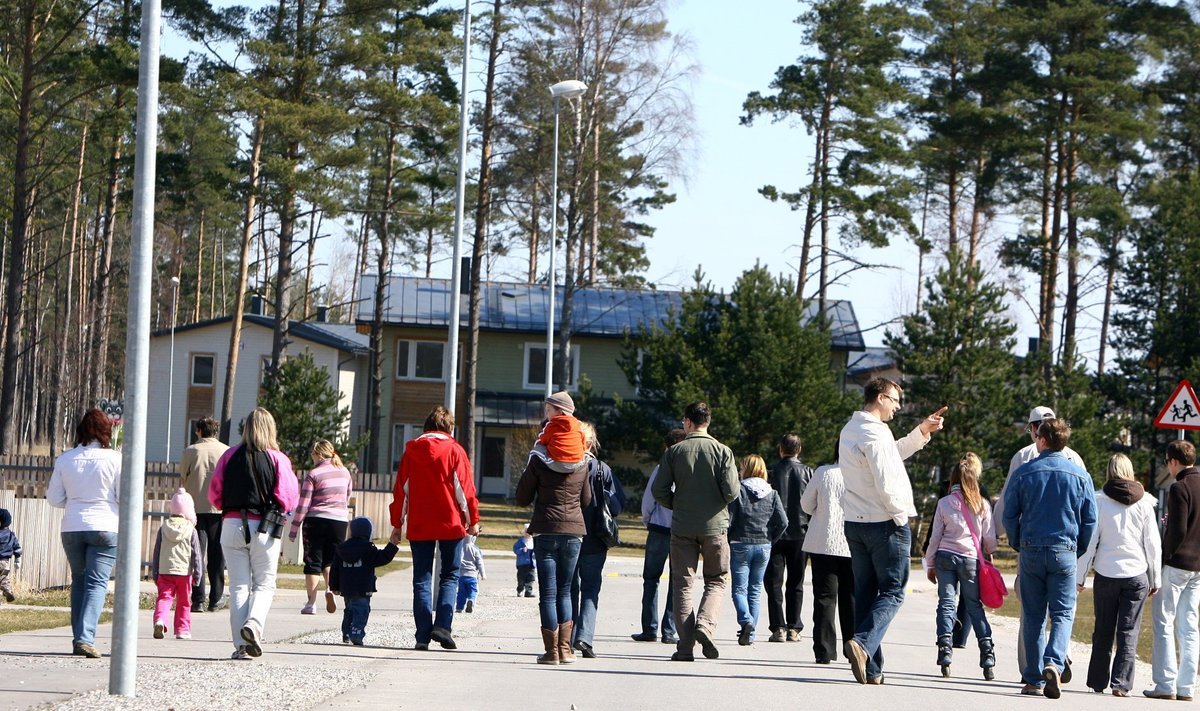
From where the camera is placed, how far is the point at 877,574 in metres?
10.3

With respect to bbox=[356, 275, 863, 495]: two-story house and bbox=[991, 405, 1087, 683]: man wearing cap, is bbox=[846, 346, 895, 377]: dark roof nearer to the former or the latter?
bbox=[356, 275, 863, 495]: two-story house

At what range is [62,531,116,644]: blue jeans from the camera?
1041 centimetres

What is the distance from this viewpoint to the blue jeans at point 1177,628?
1098 centimetres

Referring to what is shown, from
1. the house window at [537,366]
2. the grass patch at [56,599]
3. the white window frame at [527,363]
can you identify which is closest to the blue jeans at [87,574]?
the grass patch at [56,599]

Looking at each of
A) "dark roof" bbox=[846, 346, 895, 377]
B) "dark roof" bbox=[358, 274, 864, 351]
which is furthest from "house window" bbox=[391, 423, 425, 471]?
"dark roof" bbox=[846, 346, 895, 377]

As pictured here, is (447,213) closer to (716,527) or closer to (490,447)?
(490,447)

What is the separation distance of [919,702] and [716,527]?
7.88 ft

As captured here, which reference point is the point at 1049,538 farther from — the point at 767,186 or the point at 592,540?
the point at 767,186

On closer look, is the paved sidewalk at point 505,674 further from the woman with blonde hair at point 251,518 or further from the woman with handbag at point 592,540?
the woman with blonde hair at point 251,518

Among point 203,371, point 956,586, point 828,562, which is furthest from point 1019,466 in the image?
point 203,371

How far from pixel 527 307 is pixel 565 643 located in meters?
45.7

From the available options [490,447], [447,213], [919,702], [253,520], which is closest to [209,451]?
[253,520]

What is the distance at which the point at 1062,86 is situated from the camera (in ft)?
137

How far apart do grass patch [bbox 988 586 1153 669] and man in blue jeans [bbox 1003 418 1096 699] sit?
7.14ft
